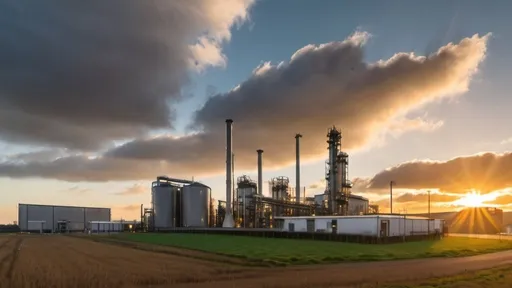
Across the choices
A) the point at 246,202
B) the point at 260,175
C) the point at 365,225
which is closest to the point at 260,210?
the point at 246,202

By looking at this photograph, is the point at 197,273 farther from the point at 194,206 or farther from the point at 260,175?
the point at 260,175

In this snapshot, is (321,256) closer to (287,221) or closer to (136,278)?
(136,278)

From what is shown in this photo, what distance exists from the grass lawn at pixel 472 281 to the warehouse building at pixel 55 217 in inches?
5553

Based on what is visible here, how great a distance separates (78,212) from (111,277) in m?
146

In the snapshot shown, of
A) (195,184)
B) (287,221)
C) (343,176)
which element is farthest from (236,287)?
(195,184)

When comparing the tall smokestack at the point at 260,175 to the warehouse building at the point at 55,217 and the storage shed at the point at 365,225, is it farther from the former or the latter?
the warehouse building at the point at 55,217

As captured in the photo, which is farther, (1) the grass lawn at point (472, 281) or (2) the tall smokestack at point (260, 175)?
(2) the tall smokestack at point (260, 175)

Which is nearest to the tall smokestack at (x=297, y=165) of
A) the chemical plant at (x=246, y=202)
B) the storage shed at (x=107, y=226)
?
the chemical plant at (x=246, y=202)

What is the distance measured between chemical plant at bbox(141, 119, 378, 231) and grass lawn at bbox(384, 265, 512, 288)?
215ft

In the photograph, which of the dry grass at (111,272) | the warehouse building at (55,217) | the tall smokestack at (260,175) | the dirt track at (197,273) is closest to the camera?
the dirt track at (197,273)

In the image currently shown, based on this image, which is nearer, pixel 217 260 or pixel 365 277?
pixel 365 277

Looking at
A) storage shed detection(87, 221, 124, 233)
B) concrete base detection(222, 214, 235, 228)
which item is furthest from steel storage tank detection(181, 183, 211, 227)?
storage shed detection(87, 221, 124, 233)

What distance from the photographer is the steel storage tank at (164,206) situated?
380ft

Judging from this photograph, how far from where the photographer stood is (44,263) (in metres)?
38.7
